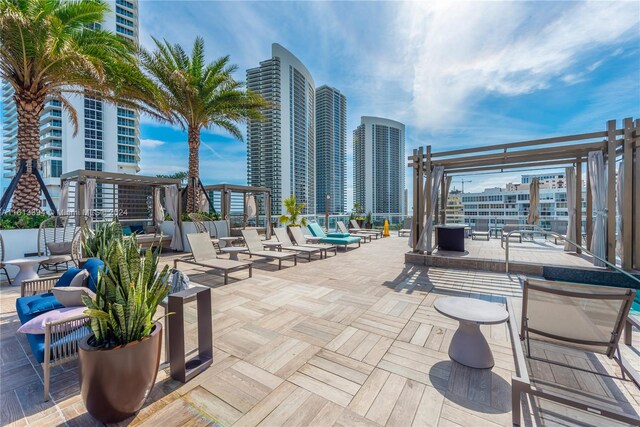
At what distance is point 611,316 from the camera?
6.31ft

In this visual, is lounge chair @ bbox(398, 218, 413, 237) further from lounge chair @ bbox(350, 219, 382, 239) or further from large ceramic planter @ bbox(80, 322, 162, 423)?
large ceramic planter @ bbox(80, 322, 162, 423)

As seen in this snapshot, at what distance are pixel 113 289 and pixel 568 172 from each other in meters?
10.2

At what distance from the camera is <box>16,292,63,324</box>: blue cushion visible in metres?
2.36

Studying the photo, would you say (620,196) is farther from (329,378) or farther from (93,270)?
(93,270)

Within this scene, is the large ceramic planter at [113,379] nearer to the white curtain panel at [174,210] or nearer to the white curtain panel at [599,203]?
the white curtain panel at [599,203]

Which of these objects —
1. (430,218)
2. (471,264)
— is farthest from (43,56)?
(471,264)

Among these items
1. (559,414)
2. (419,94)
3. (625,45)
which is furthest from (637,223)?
(419,94)

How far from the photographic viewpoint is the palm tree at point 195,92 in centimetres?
869

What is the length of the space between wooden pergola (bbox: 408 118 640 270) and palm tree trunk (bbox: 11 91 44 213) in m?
9.43

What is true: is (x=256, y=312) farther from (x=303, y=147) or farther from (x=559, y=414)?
(x=303, y=147)

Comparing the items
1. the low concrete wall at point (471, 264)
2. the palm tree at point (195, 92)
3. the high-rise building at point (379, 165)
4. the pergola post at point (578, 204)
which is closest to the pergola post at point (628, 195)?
the low concrete wall at point (471, 264)

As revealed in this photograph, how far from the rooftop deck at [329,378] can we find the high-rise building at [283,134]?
1190 centimetres

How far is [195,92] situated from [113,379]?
9370 millimetres

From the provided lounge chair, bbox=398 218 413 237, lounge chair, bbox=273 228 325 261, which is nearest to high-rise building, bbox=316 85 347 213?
lounge chair, bbox=398 218 413 237
